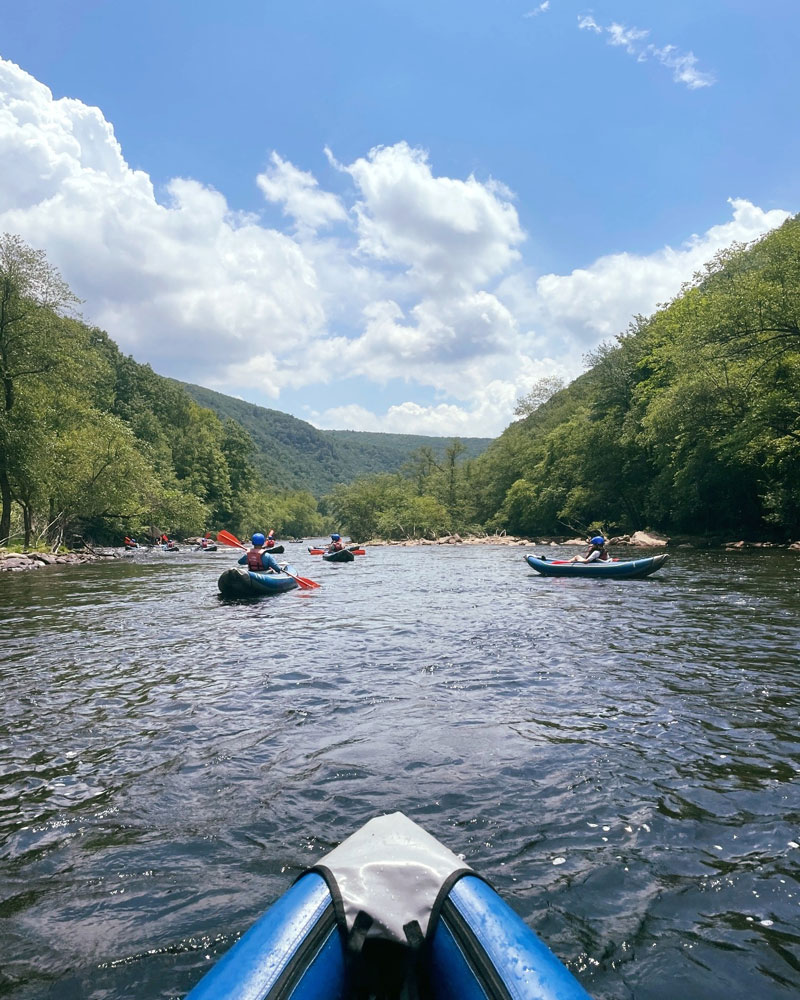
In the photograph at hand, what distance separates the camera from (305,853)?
309cm

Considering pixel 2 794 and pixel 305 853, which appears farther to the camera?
pixel 2 794

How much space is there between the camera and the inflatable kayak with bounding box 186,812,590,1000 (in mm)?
1670

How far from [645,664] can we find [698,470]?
24.8 metres

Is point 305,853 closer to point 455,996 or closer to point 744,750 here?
point 455,996

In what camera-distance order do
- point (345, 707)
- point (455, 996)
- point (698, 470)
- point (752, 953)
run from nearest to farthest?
1. point (455, 996)
2. point (752, 953)
3. point (345, 707)
4. point (698, 470)

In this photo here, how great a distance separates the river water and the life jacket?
6.00m

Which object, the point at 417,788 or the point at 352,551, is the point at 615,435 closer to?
the point at 352,551

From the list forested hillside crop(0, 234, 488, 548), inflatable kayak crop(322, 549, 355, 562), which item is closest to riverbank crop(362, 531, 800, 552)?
inflatable kayak crop(322, 549, 355, 562)

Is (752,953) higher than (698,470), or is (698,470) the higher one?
(698,470)

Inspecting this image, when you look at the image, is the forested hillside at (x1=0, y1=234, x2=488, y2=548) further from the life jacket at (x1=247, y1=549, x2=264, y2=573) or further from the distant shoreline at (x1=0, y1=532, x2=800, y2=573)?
the life jacket at (x1=247, y1=549, x2=264, y2=573)

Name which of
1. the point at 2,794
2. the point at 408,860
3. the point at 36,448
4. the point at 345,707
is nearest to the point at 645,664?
the point at 345,707

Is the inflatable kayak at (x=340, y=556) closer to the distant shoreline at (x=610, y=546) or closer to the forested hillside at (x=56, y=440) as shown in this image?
the distant shoreline at (x=610, y=546)

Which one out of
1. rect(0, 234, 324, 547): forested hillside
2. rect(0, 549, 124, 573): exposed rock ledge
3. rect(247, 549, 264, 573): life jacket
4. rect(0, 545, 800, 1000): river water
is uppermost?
rect(0, 234, 324, 547): forested hillside

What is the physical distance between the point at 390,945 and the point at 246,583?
11780mm
